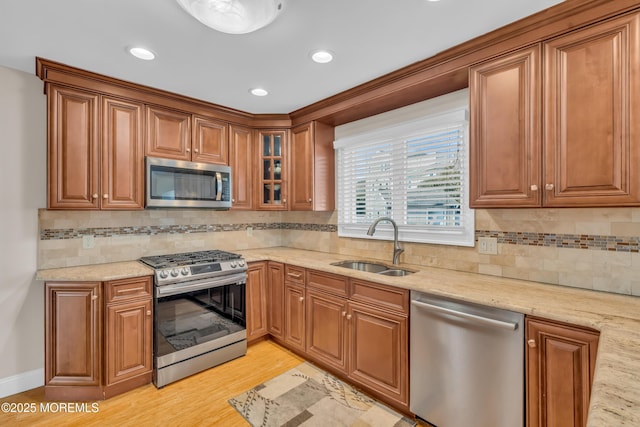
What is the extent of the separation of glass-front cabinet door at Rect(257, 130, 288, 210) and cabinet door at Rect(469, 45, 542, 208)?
2.07 metres

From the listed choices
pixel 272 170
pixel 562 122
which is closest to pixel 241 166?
Result: pixel 272 170

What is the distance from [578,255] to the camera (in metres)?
1.91

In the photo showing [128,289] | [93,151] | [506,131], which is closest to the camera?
[506,131]

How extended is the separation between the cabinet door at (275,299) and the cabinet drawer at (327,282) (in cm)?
43

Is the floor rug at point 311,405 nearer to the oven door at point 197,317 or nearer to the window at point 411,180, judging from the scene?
the oven door at point 197,317

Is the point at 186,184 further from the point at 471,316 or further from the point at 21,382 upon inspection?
the point at 471,316

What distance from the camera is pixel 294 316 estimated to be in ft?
9.64

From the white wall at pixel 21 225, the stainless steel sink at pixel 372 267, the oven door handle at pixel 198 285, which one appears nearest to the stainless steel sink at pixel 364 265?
the stainless steel sink at pixel 372 267

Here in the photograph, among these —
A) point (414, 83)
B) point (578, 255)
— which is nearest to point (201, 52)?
point (414, 83)

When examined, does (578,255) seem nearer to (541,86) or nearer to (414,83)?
(541,86)

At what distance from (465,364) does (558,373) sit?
0.44 meters

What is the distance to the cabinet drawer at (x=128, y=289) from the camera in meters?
2.29

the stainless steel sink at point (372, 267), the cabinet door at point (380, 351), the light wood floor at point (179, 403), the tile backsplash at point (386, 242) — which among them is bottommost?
the light wood floor at point (179, 403)

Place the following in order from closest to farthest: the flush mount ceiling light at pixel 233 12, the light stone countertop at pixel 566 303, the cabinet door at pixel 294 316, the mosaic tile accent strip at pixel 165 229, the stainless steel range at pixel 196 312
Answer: the light stone countertop at pixel 566 303, the flush mount ceiling light at pixel 233 12, the stainless steel range at pixel 196 312, the mosaic tile accent strip at pixel 165 229, the cabinet door at pixel 294 316
